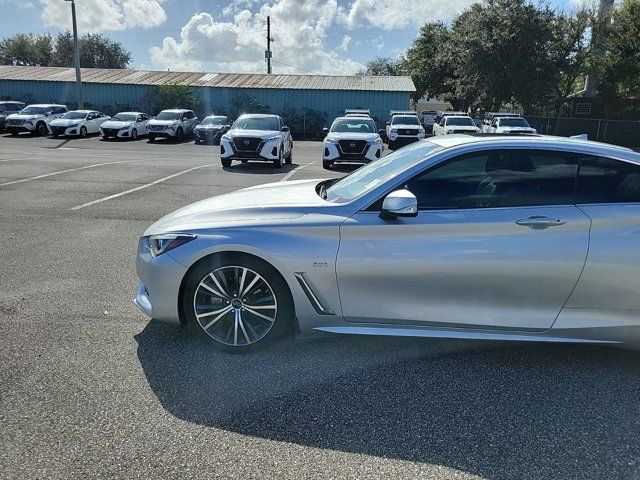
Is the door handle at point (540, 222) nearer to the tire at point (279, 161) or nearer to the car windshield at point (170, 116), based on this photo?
the tire at point (279, 161)

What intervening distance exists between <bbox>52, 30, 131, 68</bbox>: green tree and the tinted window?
81.2m

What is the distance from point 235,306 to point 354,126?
13818 millimetres

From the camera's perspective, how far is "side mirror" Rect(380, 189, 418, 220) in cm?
331

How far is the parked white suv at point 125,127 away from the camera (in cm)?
2706

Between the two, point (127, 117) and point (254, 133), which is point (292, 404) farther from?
point (127, 117)

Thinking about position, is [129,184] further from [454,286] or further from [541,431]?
[541,431]

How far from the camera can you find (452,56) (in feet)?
146

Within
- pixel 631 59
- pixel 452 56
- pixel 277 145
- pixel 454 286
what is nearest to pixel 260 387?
pixel 454 286

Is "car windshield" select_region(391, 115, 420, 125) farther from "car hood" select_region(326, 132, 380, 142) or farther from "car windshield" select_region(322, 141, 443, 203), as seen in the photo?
"car windshield" select_region(322, 141, 443, 203)

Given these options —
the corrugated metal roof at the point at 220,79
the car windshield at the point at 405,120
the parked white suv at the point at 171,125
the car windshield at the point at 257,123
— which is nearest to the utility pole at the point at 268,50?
the corrugated metal roof at the point at 220,79

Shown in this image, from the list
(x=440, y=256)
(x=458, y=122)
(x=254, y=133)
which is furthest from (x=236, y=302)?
(x=458, y=122)

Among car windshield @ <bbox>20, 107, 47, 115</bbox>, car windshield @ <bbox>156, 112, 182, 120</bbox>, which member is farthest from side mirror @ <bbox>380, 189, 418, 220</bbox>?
car windshield @ <bbox>20, 107, 47, 115</bbox>

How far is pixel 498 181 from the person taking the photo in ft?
11.7

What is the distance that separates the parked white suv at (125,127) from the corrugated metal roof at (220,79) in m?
10.6
